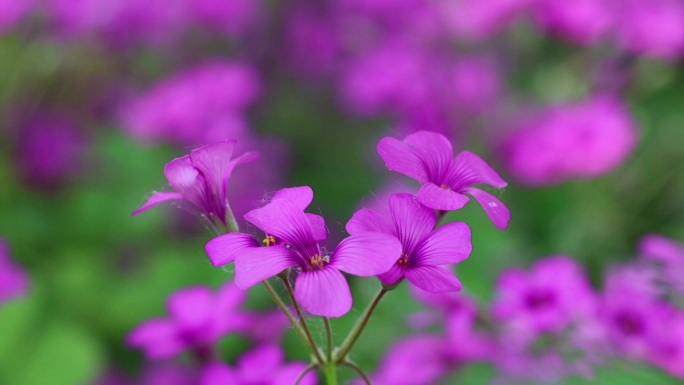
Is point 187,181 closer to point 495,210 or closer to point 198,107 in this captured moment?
point 495,210

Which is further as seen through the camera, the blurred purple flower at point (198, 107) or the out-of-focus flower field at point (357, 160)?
the blurred purple flower at point (198, 107)

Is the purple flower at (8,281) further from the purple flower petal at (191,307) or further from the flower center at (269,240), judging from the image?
the flower center at (269,240)

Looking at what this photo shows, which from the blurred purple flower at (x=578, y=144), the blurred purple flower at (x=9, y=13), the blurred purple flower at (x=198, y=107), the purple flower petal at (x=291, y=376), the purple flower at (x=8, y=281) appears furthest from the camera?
the blurred purple flower at (x=9, y=13)

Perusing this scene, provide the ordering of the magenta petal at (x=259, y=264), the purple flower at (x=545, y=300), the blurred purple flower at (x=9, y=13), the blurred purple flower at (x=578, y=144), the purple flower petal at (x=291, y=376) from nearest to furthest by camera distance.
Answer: the magenta petal at (x=259, y=264) < the purple flower petal at (x=291, y=376) < the purple flower at (x=545, y=300) < the blurred purple flower at (x=578, y=144) < the blurred purple flower at (x=9, y=13)

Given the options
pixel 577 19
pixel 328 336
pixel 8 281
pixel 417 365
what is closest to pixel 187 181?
pixel 328 336

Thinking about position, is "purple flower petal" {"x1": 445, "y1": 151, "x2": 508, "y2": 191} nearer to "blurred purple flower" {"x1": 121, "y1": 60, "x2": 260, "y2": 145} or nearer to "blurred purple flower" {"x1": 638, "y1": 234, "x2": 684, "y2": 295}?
"blurred purple flower" {"x1": 638, "y1": 234, "x2": 684, "y2": 295}

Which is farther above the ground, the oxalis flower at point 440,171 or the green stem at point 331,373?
the oxalis flower at point 440,171

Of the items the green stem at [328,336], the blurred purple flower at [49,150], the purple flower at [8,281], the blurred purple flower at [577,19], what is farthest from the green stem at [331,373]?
the blurred purple flower at [49,150]
